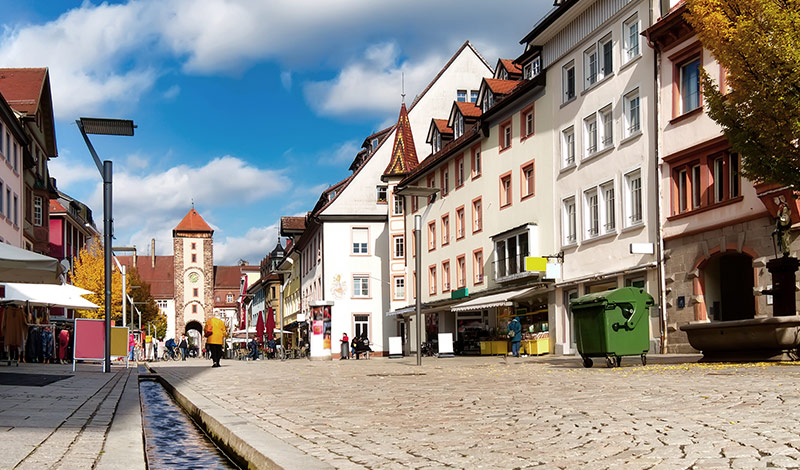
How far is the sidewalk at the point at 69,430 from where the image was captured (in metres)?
6.14

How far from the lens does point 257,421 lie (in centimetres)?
896

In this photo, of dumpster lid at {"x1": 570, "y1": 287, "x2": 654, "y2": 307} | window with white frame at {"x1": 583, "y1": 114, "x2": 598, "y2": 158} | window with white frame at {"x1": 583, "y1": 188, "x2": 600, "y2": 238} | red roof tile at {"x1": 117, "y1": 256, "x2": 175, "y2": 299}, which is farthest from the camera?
red roof tile at {"x1": 117, "y1": 256, "x2": 175, "y2": 299}

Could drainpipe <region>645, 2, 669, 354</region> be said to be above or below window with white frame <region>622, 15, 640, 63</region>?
below

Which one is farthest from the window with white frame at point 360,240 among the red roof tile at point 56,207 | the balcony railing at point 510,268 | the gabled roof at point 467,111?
the red roof tile at point 56,207

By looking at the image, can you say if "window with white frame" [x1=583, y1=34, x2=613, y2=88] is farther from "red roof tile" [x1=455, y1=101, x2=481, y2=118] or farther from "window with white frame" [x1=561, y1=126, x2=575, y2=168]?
"red roof tile" [x1=455, y1=101, x2=481, y2=118]

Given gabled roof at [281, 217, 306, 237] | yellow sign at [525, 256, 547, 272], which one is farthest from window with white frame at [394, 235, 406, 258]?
gabled roof at [281, 217, 306, 237]

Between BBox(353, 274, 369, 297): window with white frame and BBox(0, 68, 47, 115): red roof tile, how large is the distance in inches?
921

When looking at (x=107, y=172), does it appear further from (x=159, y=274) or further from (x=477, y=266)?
(x=159, y=274)

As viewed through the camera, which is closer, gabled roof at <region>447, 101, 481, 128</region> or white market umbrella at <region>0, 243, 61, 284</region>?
white market umbrella at <region>0, 243, 61, 284</region>

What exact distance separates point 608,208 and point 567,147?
4.50 m

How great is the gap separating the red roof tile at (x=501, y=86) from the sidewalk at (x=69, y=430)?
34.5m

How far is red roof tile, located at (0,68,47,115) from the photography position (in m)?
51.9

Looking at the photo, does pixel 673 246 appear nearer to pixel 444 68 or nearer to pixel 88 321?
pixel 88 321

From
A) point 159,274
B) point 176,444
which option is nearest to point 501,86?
point 176,444
